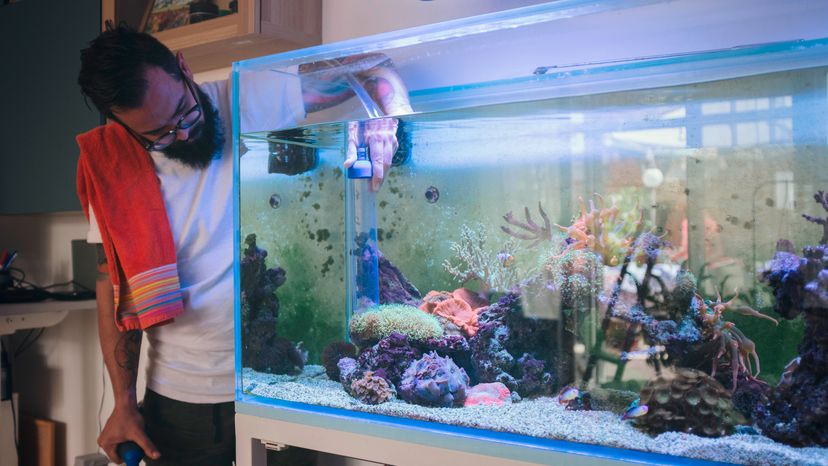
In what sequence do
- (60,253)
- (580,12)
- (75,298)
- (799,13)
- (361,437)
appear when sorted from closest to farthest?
(799,13) → (580,12) → (361,437) → (75,298) → (60,253)

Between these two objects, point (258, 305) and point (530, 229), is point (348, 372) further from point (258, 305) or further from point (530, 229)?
point (530, 229)

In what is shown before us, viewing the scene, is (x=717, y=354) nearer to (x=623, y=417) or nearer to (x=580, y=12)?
(x=623, y=417)

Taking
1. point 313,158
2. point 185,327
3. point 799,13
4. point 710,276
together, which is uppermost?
point 799,13

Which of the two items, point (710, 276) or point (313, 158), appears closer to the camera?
point (710, 276)

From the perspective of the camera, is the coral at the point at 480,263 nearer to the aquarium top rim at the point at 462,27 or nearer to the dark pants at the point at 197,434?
the aquarium top rim at the point at 462,27

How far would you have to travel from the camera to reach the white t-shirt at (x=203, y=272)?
5.38 ft

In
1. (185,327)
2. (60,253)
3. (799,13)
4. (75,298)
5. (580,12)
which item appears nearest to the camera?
(799,13)

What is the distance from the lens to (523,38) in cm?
114

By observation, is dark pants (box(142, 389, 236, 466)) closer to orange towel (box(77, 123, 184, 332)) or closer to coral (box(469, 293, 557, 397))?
orange towel (box(77, 123, 184, 332))

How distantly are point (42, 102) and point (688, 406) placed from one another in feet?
7.77

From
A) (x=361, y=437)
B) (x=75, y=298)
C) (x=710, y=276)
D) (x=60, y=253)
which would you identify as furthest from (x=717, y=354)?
(x=60, y=253)

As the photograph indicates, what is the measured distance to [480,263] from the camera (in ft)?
3.97

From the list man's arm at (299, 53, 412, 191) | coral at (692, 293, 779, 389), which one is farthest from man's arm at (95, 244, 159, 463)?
coral at (692, 293, 779, 389)

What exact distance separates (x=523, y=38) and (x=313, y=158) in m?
0.49
